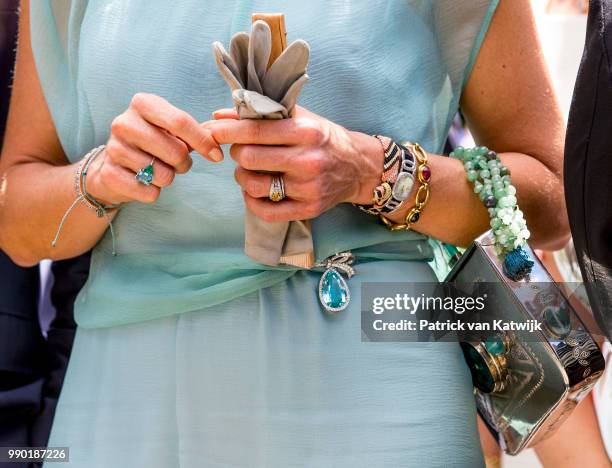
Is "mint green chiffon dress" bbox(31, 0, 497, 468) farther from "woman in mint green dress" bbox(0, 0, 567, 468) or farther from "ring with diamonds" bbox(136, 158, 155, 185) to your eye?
"ring with diamonds" bbox(136, 158, 155, 185)

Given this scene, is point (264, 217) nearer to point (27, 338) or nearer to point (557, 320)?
point (557, 320)

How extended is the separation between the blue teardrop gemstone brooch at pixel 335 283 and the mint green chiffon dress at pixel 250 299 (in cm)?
1

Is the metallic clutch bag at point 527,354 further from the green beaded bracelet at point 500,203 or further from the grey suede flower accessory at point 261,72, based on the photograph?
the grey suede flower accessory at point 261,72

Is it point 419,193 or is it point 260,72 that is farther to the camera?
point 419,193

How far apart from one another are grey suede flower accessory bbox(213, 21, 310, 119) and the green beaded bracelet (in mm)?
348

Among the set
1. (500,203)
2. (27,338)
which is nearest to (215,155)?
(500,203)

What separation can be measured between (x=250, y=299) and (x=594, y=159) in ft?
1.65

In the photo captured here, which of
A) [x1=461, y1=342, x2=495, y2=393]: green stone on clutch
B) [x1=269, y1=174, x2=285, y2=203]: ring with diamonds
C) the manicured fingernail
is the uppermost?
the manicured fingernail

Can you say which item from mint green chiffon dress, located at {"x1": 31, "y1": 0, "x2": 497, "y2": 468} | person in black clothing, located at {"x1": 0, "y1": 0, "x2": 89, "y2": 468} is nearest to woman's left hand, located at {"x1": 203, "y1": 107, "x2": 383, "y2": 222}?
mint green chiffon dress, located at {"x1": 31, "y1": 0, "x2": 497, "y2": 468}

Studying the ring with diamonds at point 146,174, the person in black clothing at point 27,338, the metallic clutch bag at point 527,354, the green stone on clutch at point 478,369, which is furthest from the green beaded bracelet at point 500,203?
the person in black clothing at point 27,338

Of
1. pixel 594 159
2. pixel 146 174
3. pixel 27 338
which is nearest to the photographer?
pixel 594 159

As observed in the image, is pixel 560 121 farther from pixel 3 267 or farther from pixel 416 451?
pixel 3 267

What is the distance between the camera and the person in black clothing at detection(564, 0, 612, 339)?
0.89 metres

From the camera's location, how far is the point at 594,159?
0.90 meters
